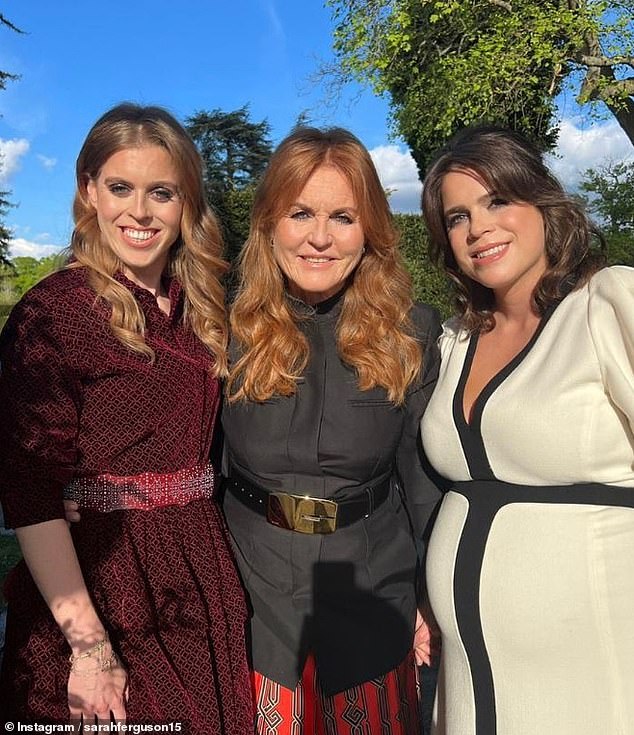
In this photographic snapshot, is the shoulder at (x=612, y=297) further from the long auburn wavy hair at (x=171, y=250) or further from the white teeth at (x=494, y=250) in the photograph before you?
the long auburn wavy hair at (x=171, y=250)

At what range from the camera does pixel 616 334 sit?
1.73m

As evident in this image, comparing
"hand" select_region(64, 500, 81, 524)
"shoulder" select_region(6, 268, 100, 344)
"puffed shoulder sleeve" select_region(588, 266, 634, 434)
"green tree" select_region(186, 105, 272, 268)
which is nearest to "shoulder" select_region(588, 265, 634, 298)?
"puffed shoulder sleeve" select_region(588, 266, 634, 434)

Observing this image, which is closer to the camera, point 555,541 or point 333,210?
point 555,541

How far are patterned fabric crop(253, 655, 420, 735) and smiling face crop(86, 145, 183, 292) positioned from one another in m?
1.29

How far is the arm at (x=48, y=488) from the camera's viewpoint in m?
1.72

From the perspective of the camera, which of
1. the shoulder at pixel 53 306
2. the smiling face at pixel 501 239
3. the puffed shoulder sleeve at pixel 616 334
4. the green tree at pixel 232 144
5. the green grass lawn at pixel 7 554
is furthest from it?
the green tree at pixel 232 144

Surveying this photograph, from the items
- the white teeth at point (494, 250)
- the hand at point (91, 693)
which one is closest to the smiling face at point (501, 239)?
the white teeth at point (494, 250)

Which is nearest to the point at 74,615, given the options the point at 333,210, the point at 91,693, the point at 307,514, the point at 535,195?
the point at 91,693

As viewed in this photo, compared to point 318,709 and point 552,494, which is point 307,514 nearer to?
point 318,709

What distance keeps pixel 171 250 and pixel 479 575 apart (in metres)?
1.38

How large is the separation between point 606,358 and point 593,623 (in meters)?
0.66

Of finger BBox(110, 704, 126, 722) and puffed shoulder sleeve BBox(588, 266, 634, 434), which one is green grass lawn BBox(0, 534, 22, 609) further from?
puffed shoulder sleeve BBox(588, 266, 634, 434)

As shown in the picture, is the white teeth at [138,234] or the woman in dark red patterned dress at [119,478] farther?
the white teeth at [138,234]

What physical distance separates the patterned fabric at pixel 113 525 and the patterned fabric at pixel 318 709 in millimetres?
85
